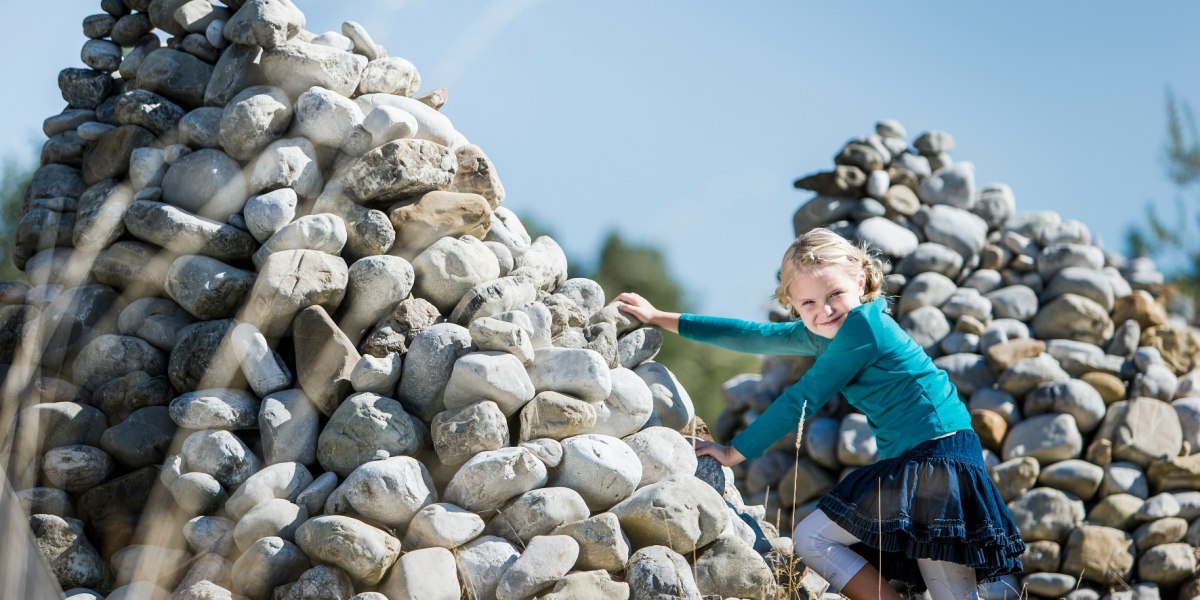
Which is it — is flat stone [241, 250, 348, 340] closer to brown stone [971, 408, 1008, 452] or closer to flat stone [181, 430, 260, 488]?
flat stone [181, 430, 260, 488]

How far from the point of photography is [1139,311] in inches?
248

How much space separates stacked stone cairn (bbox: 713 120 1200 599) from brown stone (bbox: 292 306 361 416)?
2566 mm

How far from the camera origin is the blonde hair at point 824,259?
339cm

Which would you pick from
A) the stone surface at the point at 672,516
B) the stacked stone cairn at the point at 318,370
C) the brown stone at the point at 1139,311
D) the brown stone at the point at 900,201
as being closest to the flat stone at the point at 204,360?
the stacked stone cairn at the point at 318,370

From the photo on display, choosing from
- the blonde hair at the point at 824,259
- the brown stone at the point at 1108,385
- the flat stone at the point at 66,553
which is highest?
the blonde hair at the point at 824,259

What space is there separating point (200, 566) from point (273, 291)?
2.79 feet

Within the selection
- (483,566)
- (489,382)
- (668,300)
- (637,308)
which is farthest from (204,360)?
(668,300)

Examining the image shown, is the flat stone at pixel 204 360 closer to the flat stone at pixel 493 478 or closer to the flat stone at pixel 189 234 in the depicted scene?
the flat stone at pixel 189 234

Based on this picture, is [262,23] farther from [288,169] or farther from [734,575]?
[734,575]

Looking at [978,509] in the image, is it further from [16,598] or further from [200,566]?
[16,598]

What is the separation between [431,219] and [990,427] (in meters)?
3.51

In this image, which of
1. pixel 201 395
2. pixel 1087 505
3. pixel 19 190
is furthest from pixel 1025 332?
pixel 19 190

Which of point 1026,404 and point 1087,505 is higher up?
point 1026,404

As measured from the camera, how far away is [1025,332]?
6277 millimetres
